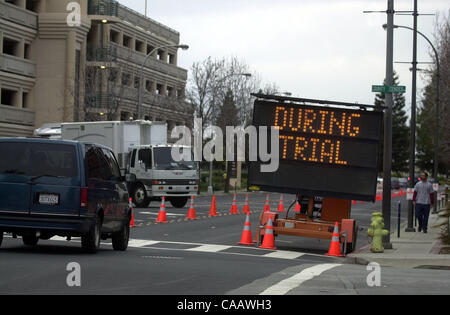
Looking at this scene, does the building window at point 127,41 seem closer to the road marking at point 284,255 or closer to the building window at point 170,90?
the building window at point 170,90

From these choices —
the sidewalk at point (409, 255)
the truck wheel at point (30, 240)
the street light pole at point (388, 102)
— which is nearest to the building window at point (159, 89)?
the sidewalk at point (409, 255)

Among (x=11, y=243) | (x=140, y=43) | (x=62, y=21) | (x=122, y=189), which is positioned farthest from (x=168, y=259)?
(x=140, y=43)

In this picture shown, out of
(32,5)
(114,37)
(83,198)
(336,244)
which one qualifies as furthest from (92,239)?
(114,37)

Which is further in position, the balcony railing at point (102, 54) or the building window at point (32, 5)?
the balcony railing at point (102, 54)

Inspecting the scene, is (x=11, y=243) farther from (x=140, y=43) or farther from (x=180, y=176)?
(x=140, y=43)

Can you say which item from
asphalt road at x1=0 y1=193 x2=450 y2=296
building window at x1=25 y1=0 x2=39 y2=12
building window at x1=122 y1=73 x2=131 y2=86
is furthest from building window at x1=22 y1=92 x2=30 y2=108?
asphalt road at x1=0 y1=193 x2=450 y2=296

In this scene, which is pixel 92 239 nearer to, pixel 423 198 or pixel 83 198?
pixel 83 198

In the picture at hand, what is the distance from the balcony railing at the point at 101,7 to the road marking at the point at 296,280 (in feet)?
169

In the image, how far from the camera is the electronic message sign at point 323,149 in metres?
22.1

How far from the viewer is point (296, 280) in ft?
45.8

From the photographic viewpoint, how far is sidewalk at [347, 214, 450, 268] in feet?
65.2

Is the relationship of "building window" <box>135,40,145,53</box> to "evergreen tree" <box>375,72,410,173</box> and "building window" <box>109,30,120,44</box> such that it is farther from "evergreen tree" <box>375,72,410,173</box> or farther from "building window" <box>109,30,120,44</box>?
"evergreen tree" <box>375,72,410,173</box>

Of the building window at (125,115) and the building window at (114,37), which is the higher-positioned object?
the building window at (114,37)

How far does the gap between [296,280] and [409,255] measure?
8220 millimetres
